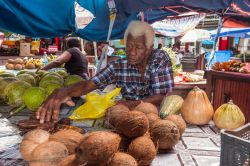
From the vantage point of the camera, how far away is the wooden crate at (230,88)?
5.44 meters

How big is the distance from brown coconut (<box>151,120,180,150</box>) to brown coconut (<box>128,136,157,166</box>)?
6.5 inches

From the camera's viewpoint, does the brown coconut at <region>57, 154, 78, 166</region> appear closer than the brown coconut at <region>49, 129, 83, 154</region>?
Yes

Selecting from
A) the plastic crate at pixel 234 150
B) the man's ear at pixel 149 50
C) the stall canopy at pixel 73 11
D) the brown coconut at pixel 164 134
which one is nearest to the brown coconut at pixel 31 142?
the brown coconut at pixel 164 134

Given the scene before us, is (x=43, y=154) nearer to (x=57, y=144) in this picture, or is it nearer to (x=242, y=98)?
(x=57, y=144)

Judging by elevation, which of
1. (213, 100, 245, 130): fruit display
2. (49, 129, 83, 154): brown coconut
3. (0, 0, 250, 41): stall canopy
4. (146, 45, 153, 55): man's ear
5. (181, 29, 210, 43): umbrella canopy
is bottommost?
(213, 100, 245, 130): fruit display

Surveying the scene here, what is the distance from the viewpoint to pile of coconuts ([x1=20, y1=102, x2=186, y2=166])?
3.80 ft

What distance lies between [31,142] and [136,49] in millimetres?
1720

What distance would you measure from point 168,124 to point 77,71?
4068 mm

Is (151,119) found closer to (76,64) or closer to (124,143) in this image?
(124,143)

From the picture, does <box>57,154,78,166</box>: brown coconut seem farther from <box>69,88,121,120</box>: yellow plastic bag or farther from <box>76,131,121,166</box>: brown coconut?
<box>69,88,121,120</box>: yellow plastic bag

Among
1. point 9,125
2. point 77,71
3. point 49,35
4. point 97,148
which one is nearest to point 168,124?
point 97,148

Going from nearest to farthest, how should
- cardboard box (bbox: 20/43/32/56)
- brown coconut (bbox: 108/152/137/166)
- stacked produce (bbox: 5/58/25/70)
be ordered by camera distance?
brown coconut (bbox: 108/152/137/166) < stacked produce (bbox: 5/58/25/70) < cardboard box (bbox: 20/43/32/56)

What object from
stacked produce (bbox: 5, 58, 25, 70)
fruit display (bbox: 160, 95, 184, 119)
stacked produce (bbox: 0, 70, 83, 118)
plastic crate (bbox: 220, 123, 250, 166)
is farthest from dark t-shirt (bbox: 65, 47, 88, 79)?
plastic crate (bbox: 220, 123, 250, 166)

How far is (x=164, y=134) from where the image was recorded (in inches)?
62.1
